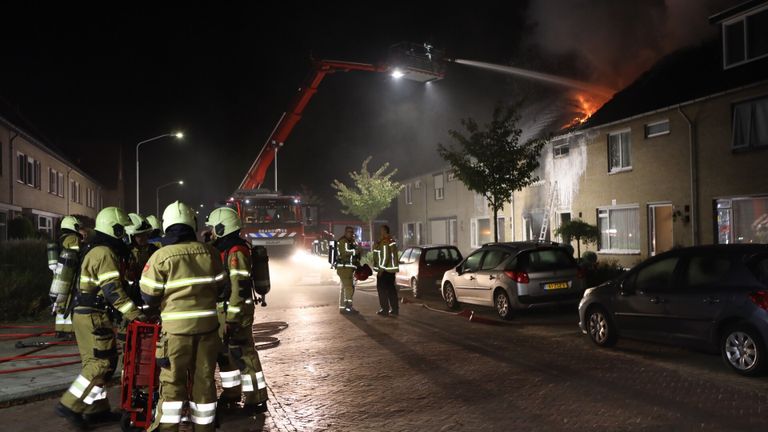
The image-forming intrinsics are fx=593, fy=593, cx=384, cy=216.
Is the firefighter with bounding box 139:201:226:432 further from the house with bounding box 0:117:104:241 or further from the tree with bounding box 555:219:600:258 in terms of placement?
the house with bounding box 0:117:104:241

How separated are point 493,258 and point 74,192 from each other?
32.6 m

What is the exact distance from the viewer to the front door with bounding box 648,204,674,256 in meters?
17.4

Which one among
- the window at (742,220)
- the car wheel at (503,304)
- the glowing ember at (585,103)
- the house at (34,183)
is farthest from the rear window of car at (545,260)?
the house at (34,183)

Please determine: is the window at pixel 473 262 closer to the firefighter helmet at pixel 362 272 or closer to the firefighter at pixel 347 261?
the firefighter helmet at pixel 362 272

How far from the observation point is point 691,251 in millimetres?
7590

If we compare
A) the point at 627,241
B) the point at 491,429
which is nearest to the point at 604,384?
the point at 491,429

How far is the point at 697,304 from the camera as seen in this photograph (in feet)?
23.4

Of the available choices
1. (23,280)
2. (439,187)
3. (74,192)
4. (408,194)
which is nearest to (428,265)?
(23,280)

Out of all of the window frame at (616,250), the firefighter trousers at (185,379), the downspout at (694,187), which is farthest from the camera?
the window frame at (616,250)

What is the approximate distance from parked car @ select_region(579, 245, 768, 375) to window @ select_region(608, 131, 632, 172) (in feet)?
35.8

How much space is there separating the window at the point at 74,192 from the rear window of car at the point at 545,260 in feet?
105

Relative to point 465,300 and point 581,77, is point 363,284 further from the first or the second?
point 581,77

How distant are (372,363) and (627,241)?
1303cm

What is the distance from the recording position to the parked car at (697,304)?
6570 millimetres
